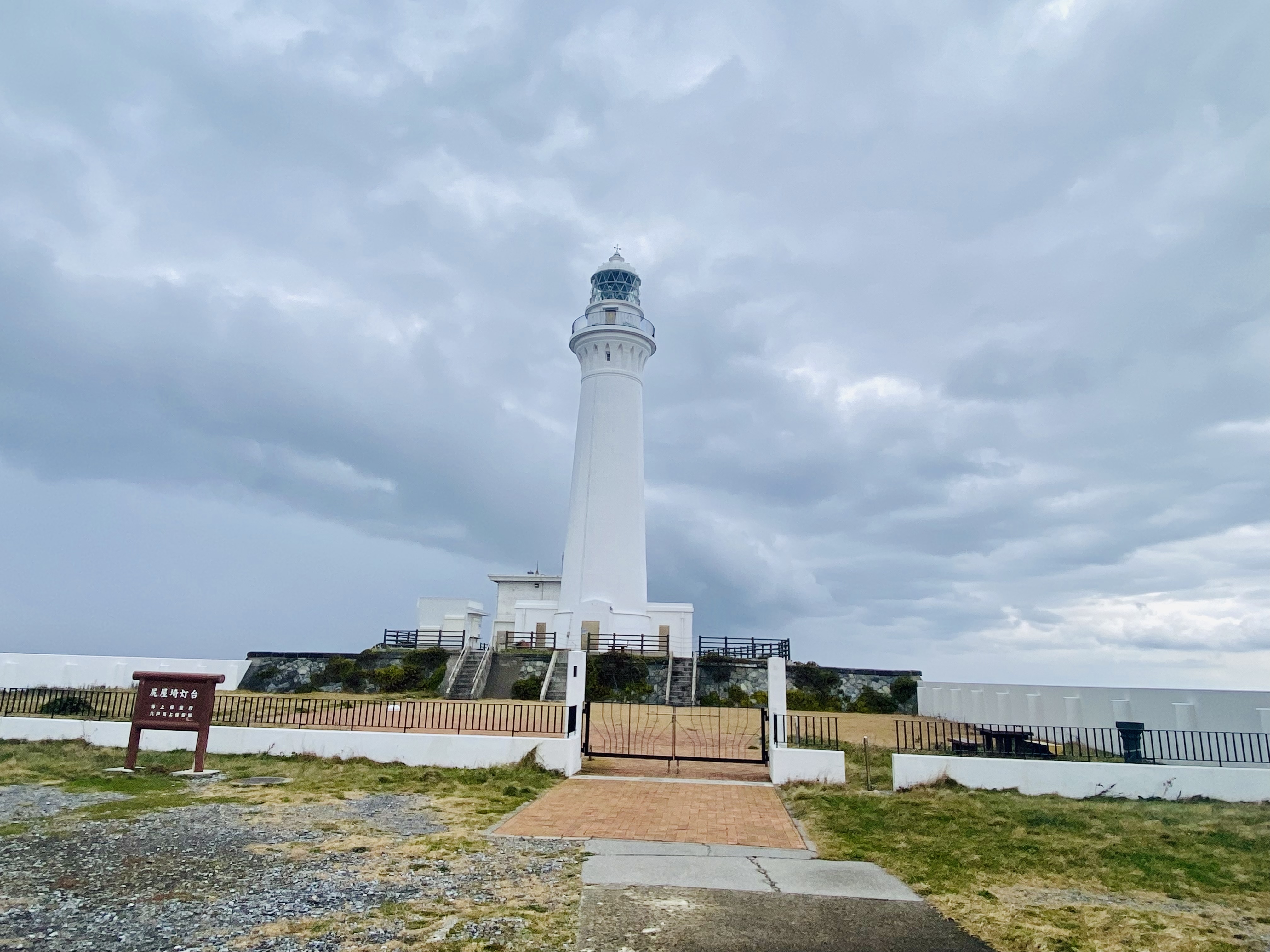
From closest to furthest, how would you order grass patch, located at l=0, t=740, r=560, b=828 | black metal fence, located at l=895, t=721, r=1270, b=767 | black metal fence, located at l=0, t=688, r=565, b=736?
grass patch, located at l=0, t=740, r=560, b=828 < black metal fence, located at l=895, t=721, r=1270, b=767 < black metal fence, located at l=0, t=688, r=565, b=736

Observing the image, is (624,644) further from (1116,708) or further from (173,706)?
(173,706)

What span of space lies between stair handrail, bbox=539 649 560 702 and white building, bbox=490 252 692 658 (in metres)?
1.14

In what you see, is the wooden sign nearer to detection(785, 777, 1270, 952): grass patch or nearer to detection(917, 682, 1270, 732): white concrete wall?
detection(785, 777, 1270, 952): grass patch

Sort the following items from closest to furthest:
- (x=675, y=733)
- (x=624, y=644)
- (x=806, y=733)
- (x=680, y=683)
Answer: (x=675, y=733), (x=806, y=733), (x=680, y=683), (x=624, y=644)

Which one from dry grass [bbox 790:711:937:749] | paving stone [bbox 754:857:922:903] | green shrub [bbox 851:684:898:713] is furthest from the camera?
green shrub [bbox 851:684:898:713]

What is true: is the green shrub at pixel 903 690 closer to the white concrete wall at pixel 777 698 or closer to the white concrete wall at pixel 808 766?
the white concrete wall at pixel 777 698

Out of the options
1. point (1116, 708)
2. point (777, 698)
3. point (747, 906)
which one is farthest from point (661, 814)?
point (1116, 708)

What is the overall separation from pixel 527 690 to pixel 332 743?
1496cm

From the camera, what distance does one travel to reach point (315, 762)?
14.3 m

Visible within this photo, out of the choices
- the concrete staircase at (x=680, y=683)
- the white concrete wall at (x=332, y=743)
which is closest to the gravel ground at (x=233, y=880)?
the white concrete wall at (x=332, y=743)

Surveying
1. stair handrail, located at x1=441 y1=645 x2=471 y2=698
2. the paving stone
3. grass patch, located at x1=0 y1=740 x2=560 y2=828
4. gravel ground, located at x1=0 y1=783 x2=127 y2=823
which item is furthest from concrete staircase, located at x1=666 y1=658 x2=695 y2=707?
the paving stone

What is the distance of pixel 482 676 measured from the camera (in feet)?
101

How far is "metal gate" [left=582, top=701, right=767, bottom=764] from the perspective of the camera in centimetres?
1538

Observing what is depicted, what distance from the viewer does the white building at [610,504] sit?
3312cm
